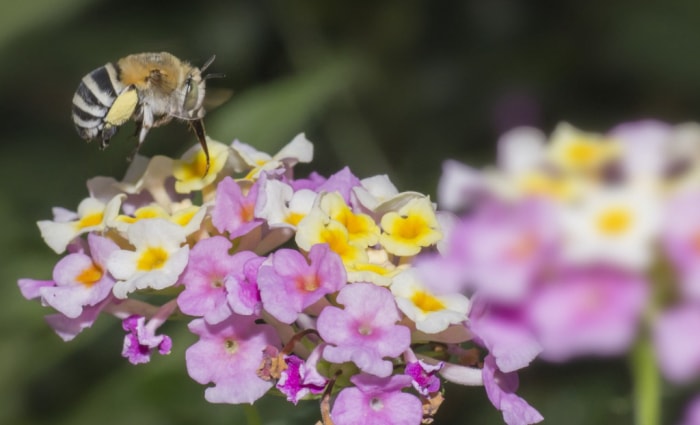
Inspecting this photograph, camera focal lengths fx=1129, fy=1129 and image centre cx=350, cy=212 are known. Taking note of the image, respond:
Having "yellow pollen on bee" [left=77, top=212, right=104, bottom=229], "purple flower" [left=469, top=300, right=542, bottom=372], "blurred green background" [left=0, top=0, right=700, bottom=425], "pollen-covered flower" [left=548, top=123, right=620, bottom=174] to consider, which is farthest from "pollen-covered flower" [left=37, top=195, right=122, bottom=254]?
"blurred green background" [left=0, top=0, right=700, bottom=425]

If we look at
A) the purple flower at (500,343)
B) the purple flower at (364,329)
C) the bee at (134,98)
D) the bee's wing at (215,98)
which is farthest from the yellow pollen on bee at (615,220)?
the bee's wing at (215,98)

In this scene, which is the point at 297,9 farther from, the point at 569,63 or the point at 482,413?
the point at 482,413

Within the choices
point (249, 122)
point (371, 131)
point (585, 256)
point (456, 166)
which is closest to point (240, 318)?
point (456, 166)

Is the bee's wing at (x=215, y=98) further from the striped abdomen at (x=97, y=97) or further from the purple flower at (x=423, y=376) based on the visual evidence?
the purple flower at (x=423, y=376)

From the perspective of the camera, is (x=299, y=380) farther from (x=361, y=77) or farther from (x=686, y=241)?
(x=361, y=77)

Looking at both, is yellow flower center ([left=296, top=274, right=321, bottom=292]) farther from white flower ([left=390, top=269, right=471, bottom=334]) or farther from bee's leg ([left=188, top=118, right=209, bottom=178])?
bee's leg ([left=188, top=118, right=209, bottom=178])
